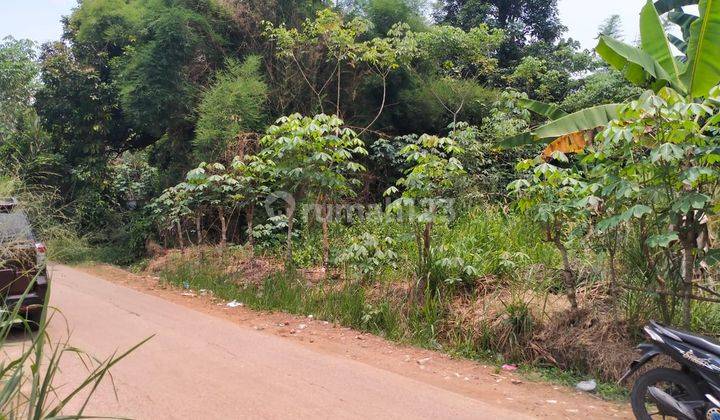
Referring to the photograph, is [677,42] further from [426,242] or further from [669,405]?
[669,405]

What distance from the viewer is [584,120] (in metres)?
6.42

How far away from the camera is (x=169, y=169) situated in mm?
14422

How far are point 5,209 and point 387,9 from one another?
35.0 ft

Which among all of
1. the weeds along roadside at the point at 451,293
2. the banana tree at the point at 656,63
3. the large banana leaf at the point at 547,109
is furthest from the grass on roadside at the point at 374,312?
the large banana leaf at the point at 547,109

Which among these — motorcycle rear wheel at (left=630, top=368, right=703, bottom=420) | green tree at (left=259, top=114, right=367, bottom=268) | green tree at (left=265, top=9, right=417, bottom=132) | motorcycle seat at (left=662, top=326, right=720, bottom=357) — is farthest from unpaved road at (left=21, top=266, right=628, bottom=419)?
green tree at (left=265, top=9, right=417, bottom=132)

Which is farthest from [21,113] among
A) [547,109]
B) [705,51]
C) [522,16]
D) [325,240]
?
[705,51]

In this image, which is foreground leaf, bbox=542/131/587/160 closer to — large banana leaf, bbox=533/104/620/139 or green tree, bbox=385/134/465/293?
large banana leaf, bbox=533/104/620/139

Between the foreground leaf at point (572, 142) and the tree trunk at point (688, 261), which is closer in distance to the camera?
the tree trunk at point (688, 261)

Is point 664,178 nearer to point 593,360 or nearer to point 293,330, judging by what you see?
point 593,360

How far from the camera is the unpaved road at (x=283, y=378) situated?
459cm

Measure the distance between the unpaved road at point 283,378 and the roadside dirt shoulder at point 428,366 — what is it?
0.5 inches

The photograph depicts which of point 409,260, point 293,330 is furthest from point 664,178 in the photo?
point 293,330

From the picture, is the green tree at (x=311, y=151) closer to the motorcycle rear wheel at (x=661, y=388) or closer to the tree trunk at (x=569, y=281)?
the tree trunk at (x=569, y=281)

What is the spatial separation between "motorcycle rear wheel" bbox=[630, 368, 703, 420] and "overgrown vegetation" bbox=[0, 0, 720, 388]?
1158 millimetres
